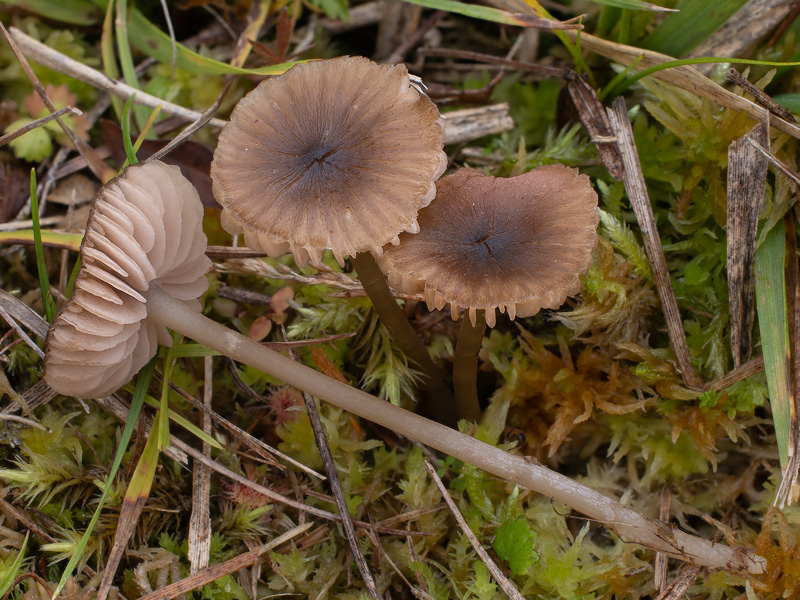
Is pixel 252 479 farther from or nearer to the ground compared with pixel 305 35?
nearer to the ground

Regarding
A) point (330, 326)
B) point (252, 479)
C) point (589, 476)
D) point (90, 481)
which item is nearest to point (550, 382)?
point (589, 476)

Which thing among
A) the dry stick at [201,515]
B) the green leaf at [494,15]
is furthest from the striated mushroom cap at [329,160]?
the dry stick at [201,515]

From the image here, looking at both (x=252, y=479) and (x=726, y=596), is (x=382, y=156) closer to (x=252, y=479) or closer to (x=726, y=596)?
(x=252, y=479)

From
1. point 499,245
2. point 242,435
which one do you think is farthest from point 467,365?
point 242,435

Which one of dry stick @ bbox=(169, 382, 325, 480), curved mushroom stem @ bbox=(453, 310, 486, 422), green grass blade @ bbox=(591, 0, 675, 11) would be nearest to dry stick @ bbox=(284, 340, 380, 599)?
dry stick @ bbox=(169, 382, 325, 480)

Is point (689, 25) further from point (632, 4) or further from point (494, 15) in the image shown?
point (494, 15)

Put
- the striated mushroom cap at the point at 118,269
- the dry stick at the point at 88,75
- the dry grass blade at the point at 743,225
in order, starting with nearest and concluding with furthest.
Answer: the striated mushroom cap at the point at 118,269, the dry grass blade at the point at 743,225, the dry stick at the point at 88,75

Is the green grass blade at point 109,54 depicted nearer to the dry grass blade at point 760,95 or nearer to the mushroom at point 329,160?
the mushroom at point 329,160
